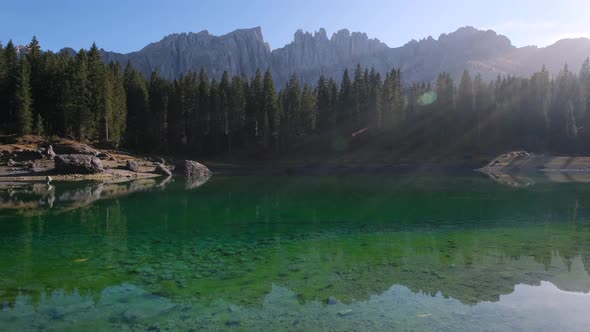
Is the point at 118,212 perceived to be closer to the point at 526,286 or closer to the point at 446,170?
the point at 526,286

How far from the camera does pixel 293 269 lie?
14.1 m

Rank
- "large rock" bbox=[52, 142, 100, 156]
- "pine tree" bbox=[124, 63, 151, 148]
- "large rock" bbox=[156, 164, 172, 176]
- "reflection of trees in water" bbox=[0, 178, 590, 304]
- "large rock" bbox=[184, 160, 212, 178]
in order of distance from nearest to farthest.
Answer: "reflection of trees in water" bbox=[0, 178, 590, 304], "large rock" bbox=[52, 142, 100, 156], "large rock" bbox=[156, 164, 172, 176], "large rock" bbox=[184, 160, 212, 178], "pine tree" bbox=[124, 63, 151, 148]

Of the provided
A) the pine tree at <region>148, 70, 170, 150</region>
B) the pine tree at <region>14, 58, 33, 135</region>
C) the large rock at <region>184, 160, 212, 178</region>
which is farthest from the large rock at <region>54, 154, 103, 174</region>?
the pine tree at <region>148, 70, 170, 150</region>

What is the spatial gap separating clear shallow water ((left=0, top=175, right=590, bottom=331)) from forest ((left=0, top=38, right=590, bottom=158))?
6399cm

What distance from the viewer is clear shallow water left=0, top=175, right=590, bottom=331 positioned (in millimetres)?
9906

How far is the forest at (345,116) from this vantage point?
3583 inches

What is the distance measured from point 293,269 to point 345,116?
8648 cm

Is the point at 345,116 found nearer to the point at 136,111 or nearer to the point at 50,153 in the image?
the point at 136,111

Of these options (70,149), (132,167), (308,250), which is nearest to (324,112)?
(132,167)

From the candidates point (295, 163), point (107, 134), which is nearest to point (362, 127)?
point (295, 163)

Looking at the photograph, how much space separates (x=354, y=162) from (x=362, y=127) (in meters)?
19.5

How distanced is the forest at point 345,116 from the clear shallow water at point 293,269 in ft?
210

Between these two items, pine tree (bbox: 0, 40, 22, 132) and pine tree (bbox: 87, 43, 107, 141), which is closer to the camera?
pine tree (bbox: 0, 40, 22, 132)

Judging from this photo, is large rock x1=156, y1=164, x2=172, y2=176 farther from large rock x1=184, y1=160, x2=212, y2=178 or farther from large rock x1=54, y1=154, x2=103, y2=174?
large rock x1=54, y1=154, x2=103, y2=174
